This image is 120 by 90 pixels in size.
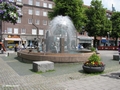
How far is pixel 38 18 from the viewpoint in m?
48.3

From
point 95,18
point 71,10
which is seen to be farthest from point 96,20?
point 71,10

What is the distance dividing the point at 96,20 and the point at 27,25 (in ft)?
67.4

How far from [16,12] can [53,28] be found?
13.8 metres

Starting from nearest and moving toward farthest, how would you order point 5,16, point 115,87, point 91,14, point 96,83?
1. point 5,16
2. point 115,87
3. point 96,83
4. point 91,14

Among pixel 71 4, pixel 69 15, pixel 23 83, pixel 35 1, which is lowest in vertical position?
pixel 23 83

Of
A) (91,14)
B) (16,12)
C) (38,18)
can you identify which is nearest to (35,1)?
(38,18)

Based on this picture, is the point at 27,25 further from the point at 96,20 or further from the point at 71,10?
the point at 96,20

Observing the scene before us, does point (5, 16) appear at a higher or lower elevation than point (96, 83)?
higher

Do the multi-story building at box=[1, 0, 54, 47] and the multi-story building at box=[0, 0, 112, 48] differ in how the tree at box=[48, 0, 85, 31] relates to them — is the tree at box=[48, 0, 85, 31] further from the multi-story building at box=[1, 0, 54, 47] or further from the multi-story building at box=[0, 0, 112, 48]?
the multi-story building at box=[1, 0, 54, 47]

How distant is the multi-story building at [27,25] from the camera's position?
1668 inches

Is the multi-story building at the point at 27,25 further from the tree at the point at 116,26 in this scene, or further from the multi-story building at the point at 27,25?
the tree at the point at 116,26

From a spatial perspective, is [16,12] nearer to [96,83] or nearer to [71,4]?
[96,83]

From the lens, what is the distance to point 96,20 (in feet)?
126

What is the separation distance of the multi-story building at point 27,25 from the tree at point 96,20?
15.6 m
